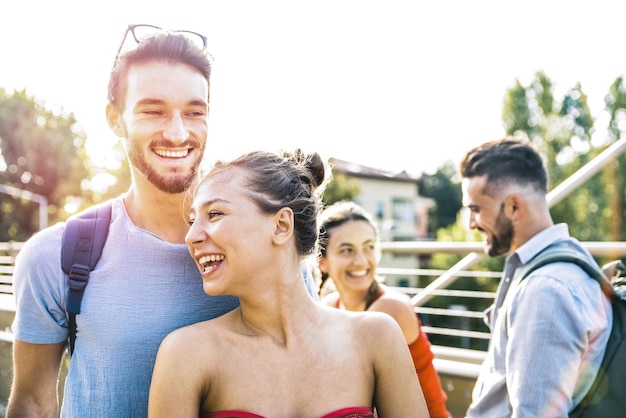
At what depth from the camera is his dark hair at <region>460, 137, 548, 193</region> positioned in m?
3.17

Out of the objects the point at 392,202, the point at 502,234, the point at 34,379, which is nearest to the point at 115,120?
the point at 34,379

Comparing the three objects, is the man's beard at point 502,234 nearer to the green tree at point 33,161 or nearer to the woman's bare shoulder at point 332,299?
the woman's bare shoulder at point 332,299

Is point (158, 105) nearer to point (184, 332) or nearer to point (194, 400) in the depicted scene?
point (184, 332)

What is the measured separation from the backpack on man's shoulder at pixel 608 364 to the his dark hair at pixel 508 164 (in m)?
0.67

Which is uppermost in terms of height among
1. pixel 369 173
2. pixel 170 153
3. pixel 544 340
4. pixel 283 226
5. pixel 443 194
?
pixel 443 194

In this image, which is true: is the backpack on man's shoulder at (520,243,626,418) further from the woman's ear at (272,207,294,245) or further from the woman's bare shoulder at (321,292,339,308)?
the woman's bare shoulder at (321,292,339,308)

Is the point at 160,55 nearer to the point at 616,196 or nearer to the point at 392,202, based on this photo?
the point at 616,196

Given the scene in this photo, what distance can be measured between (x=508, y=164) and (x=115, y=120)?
2.05 m

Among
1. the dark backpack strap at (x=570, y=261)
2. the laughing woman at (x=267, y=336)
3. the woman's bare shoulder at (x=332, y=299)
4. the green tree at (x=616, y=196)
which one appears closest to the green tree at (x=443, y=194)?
the green tree at (x=616, y=196)

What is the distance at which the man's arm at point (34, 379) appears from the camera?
180 cm

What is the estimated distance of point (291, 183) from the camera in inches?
73.1

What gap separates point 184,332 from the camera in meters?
1.63

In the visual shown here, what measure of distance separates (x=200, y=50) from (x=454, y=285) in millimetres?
24544

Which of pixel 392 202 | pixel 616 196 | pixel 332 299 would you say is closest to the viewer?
pixel 332 299
